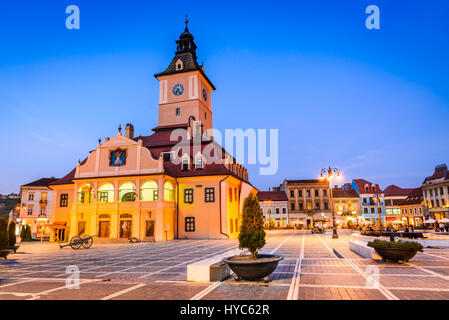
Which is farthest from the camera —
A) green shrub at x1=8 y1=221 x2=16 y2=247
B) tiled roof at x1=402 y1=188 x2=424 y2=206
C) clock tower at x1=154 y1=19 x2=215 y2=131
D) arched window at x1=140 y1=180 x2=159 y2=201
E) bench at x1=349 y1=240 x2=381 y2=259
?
tiled roof at x1=402 y1=188 x2=424 y2=206

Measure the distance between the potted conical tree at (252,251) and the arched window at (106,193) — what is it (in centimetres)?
2837

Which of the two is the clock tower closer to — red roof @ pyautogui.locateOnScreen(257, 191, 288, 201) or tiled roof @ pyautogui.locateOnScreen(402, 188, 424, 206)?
red roof @ pyautogui.locateOnScreen(257, 191, 288, 201)

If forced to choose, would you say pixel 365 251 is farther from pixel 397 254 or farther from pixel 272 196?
pixel 272 196

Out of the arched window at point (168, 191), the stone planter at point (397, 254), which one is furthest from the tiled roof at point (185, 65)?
the stone planter at point (397, 254)

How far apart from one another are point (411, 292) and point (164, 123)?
4276 centimetres

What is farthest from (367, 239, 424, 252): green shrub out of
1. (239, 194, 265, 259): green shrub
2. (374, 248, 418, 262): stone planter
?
(239, 194, 265, 259): green shrub

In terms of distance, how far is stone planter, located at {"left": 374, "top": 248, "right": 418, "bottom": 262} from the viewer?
12.5 m

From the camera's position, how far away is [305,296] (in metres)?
7.52

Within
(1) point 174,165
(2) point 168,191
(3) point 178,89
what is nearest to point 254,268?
(2) point 168,191

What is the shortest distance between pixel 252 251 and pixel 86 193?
32512mm

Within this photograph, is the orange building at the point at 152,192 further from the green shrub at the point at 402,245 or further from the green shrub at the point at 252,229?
the green shrub at the point at 252,229

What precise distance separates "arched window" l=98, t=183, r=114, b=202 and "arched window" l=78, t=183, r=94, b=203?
122 centimetres

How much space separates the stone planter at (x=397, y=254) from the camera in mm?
12498
